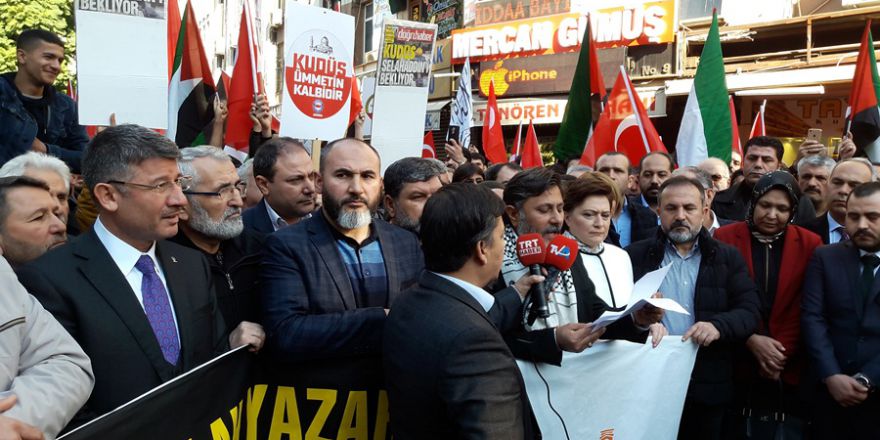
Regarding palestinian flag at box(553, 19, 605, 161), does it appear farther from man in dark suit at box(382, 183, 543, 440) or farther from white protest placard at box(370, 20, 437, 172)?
man in dark suit at box(382, 183, 543, 440)

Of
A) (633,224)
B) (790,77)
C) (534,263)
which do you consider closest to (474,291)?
(534,263)

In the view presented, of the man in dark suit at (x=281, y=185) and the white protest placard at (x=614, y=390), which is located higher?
the man in dark suit at (x=281, y=185)

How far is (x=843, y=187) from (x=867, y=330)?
155 cm

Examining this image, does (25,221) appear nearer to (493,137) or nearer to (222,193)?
(222,193)

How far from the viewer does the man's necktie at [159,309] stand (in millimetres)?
2740

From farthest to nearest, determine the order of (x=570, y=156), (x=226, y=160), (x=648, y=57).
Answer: (x=648, y=57) → (x=570, y=156) → (x=226, y=160)

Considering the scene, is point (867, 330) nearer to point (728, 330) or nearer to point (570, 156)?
point (728, 330)

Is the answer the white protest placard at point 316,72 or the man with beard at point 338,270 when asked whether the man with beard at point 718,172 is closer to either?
the white protest placard at point 316,72

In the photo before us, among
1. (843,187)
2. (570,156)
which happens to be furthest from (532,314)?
(570,156)

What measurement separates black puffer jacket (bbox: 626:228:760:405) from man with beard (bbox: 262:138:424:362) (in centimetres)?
173

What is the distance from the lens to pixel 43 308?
2.34 meters

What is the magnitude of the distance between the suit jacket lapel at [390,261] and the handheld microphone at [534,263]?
52 centimetres

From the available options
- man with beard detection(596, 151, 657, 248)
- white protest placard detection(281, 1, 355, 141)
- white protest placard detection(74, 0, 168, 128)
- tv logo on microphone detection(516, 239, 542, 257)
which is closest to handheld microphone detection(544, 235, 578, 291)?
tv logo on microphone detection(516, 239, 542, 257)

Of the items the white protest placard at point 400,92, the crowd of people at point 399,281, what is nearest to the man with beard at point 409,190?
the crowd of people at point 399,281
